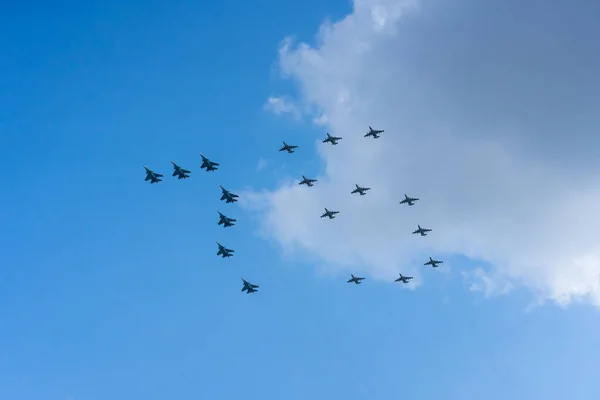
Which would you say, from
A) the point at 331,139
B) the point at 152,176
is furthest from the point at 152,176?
the point at 331,139

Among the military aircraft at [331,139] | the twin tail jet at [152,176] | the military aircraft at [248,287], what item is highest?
the military aircraft at [331,139]

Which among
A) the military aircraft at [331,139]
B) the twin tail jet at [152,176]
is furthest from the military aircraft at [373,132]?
the twin tail jet at [152,176]

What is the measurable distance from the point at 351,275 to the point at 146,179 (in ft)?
230

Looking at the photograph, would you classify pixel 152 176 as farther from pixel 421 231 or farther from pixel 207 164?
pixel 421 231

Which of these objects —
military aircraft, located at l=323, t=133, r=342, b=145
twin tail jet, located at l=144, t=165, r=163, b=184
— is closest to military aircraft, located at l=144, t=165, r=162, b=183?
twin tail jet, located at l=144, t=165, r=163, b=184

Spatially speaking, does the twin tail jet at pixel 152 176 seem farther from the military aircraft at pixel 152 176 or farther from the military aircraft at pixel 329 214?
the military aircraft at pixel 329 214

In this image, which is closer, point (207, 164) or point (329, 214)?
point (207, 164)

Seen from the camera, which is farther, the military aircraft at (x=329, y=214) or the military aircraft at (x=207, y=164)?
the military aircraft at (x=329, y=214)

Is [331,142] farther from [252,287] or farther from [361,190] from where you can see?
[252,287]

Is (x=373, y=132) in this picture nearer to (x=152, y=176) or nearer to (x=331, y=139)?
(x=331, y=139)

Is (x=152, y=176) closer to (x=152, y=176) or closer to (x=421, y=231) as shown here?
(x=152, y=176)

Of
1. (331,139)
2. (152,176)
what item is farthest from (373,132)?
(152,176)

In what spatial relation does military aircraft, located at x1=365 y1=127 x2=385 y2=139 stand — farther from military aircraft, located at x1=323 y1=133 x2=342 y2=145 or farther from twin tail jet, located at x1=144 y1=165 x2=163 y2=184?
twin tail jet, located at x1=144 y1=165 x2=163 y2=184

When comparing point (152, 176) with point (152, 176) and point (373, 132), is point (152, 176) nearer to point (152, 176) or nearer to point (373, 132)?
point (152, 176)
